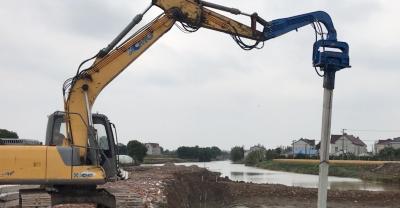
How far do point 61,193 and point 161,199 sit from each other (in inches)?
314

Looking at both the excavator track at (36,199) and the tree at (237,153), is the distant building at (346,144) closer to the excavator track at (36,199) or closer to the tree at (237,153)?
the tree at (237,153)

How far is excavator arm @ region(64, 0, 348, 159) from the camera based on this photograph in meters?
12.1

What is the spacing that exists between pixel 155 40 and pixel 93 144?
9.21 feet

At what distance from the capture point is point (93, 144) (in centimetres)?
1217

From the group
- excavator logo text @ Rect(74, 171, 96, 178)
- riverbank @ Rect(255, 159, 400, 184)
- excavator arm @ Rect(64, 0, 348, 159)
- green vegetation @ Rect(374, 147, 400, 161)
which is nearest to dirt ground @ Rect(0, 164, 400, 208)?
excavator arm @ Rect(64, 0, 348, 159)

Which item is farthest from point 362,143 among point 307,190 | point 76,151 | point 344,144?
point 76,151

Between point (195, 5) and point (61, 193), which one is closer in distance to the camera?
point (61, 193)

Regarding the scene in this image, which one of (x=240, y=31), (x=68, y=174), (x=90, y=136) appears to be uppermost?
(x=240, y=31)

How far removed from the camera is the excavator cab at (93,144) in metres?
11.6

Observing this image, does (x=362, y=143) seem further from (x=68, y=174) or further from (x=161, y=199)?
(x=68, y=174)

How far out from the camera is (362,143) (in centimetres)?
13412

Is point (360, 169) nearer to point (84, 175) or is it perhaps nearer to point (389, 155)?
point (389, 155)

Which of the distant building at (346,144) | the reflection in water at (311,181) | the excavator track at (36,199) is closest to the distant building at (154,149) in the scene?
the distant building at (346,144)

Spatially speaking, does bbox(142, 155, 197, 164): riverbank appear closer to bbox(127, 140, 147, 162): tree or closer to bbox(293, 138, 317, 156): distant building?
bbox(127, 140, 147, 162): tree
